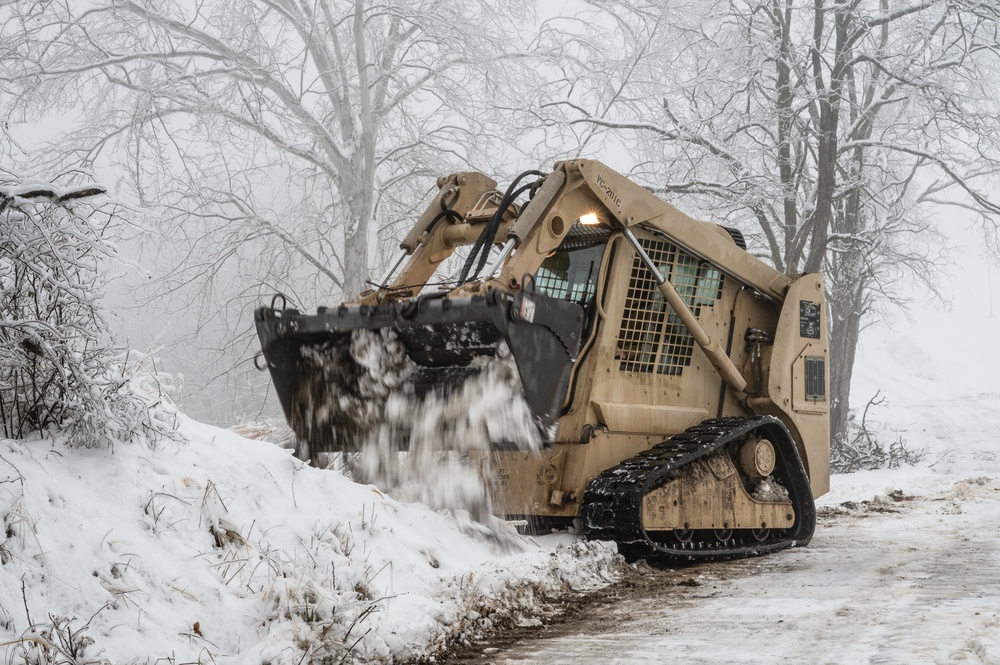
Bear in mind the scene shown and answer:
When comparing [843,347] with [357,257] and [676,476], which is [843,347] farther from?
[676,476]

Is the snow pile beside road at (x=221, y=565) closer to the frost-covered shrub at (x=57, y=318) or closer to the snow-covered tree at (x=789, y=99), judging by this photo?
the frost-covered shrub at (x=57, y=318)

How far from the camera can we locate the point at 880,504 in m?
10.4

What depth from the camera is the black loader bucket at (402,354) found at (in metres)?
5.59

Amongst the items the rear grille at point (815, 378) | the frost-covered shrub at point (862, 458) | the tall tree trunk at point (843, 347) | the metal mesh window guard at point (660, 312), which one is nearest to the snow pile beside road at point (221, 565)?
the metal mesh window guard at point (660, 312)

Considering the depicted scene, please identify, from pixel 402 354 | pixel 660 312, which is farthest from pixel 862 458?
pixel 402 354

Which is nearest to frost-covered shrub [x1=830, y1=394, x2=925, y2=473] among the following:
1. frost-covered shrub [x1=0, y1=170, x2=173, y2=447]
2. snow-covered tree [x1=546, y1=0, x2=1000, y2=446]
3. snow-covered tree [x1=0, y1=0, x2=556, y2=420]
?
snow-covered tree [x1=546, y1=0, x2=1000, y2=446]

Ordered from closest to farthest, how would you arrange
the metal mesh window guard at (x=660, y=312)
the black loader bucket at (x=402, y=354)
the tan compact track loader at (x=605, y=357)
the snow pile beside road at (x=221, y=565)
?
the snow pile beside road at (x=221, y=565)
the black loader bucket at (x=402, y=354)
the tan compact track loader at (x=605, y=357)
the metal mesh window guard at (x=660, y=312)

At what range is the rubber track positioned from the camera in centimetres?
588

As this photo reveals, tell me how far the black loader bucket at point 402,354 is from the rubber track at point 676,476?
1.84ft

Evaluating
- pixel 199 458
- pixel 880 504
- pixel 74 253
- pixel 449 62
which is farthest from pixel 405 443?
pixel 449 62

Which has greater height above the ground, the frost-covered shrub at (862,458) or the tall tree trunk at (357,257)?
the tall tree trunk at (357,257)

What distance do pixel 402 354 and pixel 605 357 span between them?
1.43m

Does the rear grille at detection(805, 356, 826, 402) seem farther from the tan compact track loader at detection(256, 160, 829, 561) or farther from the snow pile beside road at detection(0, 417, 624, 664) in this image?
the snow pile beside road at detection(0, 417, 624, 664)

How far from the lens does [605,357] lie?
6586 millimetres
